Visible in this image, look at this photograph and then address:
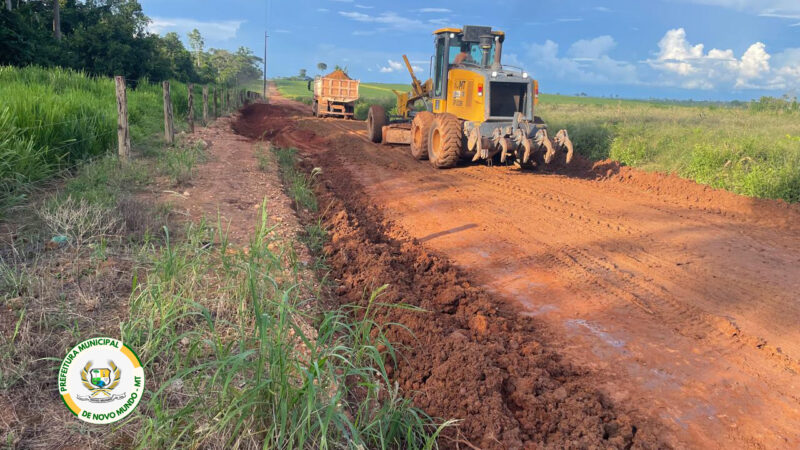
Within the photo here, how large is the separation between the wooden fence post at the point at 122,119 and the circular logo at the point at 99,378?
23.0 feet

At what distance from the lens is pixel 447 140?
10.9 m

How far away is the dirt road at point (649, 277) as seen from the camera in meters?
3.33

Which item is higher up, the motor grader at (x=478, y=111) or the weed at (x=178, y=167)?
the motor grader at (x=478, y=111)

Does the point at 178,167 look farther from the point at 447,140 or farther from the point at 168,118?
the point at 447,140

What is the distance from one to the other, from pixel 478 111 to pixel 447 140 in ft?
3.25

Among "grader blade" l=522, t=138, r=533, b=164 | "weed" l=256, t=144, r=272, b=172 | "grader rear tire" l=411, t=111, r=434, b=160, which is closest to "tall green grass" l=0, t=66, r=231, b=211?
"weed" l=256, t=144, r=272, b=172

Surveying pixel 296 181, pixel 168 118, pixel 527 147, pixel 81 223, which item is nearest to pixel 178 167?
pixel 296 181

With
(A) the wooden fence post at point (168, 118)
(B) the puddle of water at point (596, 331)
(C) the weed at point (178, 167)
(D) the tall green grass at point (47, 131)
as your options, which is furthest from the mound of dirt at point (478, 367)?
(A) the wooden fence post at point (168, 118)

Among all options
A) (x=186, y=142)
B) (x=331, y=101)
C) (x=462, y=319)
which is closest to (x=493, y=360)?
(x=462, y=319)

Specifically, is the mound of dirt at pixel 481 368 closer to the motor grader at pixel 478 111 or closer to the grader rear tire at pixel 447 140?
the motor grader at pixel 478 111

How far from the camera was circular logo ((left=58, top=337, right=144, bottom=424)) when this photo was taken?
194cm

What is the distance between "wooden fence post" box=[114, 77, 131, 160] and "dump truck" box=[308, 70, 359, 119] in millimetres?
20697

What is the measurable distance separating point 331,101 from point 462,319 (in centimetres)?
2613

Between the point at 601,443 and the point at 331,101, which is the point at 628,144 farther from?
the point at 331,101
